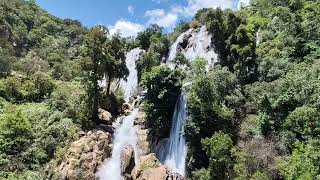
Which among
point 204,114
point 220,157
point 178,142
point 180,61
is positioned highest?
point 180,61

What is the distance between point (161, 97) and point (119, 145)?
6.08 m

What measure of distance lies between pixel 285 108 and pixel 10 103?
91.6ft

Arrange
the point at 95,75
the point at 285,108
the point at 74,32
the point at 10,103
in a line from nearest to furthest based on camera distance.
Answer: the point at 285,108, the point at 95,75, the point at 10,103, the point at 74,32

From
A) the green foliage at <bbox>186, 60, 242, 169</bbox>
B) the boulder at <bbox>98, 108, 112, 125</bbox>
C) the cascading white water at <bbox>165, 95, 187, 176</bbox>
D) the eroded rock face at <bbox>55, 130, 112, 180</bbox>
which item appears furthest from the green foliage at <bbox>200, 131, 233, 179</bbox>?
the boulder at <bbox>98, 108, 112, 125</bbox>

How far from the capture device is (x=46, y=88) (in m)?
42.8

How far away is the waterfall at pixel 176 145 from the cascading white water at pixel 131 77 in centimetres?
1584

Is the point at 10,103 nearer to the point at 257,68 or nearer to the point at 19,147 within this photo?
the point at 19,147

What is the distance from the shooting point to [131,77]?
2131 inches

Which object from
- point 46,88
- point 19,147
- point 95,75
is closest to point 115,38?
point 95,75

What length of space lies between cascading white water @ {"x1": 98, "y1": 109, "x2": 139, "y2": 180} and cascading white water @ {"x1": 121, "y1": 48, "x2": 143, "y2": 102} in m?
10.4

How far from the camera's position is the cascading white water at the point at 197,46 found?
44.3 m

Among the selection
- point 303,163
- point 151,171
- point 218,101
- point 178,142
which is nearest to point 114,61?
point 178,142

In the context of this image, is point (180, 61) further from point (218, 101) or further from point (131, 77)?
point (131, 77)

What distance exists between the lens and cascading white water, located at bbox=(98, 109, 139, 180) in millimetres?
31641
